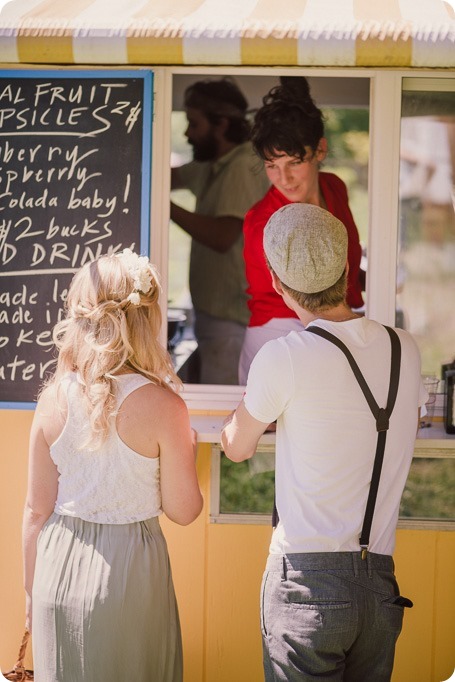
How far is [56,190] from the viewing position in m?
2.97

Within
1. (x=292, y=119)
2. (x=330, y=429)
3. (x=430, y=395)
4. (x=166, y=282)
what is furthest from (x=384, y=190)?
(x=330, y=429)

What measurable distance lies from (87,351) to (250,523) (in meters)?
1.26

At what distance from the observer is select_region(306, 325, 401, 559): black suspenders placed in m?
1.96

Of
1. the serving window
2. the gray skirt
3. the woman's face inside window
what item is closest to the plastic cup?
the serving window

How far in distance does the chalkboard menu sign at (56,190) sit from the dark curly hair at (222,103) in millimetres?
949

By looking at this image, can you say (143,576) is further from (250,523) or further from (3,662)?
(3,662)

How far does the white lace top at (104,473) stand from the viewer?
2.04 meters

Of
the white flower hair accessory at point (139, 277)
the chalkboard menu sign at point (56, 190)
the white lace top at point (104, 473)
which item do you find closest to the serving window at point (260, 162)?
the chalkboard menu sign at point (56, 190)

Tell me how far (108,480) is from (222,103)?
235 cm

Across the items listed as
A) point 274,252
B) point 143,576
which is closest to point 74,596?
point 143,576

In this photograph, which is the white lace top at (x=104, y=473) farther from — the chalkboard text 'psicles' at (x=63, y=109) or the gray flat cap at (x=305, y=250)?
the chalkboard text 'psicles' at (x=63, y=109)

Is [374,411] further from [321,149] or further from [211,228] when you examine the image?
[211,228]

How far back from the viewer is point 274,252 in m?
2.02

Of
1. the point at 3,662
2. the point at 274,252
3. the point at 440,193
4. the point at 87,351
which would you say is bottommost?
the point at 3,662
